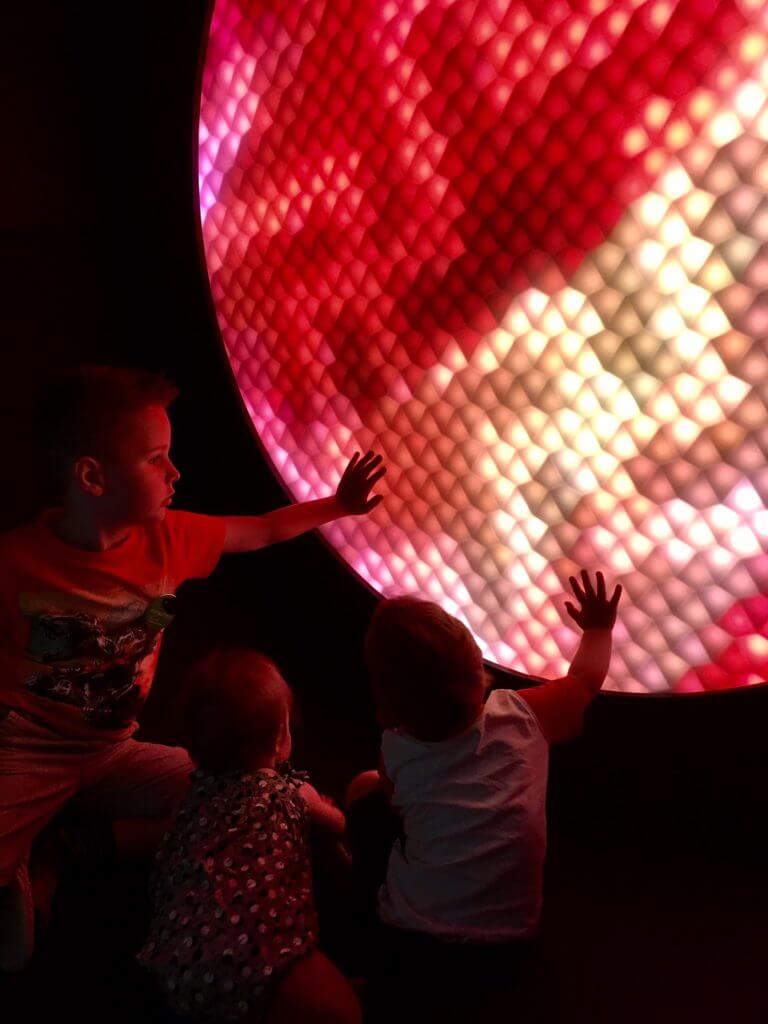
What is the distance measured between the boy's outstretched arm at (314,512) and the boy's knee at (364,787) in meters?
0.21

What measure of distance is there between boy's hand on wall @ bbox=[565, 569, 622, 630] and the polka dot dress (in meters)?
0.27

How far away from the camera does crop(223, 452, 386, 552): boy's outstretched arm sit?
2.43 ft

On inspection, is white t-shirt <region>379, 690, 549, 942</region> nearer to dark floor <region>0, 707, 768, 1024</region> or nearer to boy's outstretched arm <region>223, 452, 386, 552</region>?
dark floor <region>0, 707, 768, 1024</region>

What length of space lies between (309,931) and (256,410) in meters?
0.42

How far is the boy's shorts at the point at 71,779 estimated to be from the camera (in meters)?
0.77

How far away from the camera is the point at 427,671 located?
0.65 metres

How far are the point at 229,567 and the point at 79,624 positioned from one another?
0.29m

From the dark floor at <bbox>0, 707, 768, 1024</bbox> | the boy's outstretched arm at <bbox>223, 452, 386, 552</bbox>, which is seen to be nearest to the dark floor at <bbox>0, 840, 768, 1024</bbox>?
the dark floor at <bbox>0, 707, 768, 1024</bbox>

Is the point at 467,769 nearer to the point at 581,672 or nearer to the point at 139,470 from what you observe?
the point at 581,672

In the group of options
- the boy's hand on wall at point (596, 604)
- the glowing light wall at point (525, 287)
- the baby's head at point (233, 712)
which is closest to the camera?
the glowing light wall at point (525, 287)

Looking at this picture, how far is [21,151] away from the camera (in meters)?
0.93

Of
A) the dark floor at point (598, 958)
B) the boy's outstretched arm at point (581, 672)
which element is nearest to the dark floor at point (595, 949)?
the dark floor at point (598, 958)

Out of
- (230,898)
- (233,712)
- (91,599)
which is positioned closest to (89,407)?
(91,599)

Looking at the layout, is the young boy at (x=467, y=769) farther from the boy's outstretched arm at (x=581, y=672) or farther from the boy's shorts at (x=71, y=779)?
the boy's shorts at (x=71, y=779)
